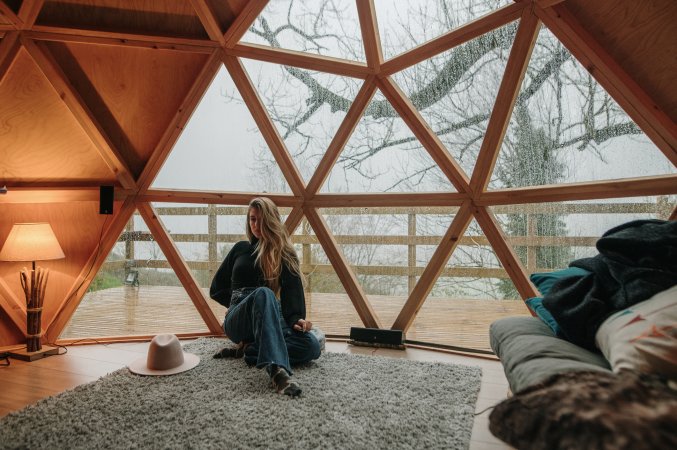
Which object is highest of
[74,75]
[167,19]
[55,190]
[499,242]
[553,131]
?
[167,19]

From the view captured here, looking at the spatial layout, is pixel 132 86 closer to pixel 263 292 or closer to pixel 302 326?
pixel 263 292

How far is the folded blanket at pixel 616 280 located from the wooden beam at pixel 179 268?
341cm

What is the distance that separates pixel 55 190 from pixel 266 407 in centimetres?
307

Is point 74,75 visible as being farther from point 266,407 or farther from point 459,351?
point 459,351

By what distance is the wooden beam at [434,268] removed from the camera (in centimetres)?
392

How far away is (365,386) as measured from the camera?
A: 3.00 meters

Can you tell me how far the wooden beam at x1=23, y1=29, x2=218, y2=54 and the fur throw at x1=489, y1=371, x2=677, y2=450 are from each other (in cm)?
399

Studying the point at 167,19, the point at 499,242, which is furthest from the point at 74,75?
the point at 499,242

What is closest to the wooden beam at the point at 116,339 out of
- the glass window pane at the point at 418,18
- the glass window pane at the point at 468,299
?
the glass window pane at the point at 468,299

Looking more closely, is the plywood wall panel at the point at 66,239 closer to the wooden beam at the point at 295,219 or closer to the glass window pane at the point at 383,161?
the wooden beam at the point at 295,219

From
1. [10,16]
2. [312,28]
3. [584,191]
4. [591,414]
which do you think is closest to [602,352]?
[591,414]

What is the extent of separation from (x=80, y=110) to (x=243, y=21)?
68.9 inches

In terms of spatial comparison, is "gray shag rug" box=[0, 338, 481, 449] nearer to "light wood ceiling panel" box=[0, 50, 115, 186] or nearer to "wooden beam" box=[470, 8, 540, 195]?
"wooden beam" box=[470, 8, 540, 195]

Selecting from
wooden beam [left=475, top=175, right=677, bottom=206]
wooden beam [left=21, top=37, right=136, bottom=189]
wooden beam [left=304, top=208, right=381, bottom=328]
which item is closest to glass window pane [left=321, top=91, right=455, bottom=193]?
wooden beam [left=304, top=208, right=381, bottom=328]
